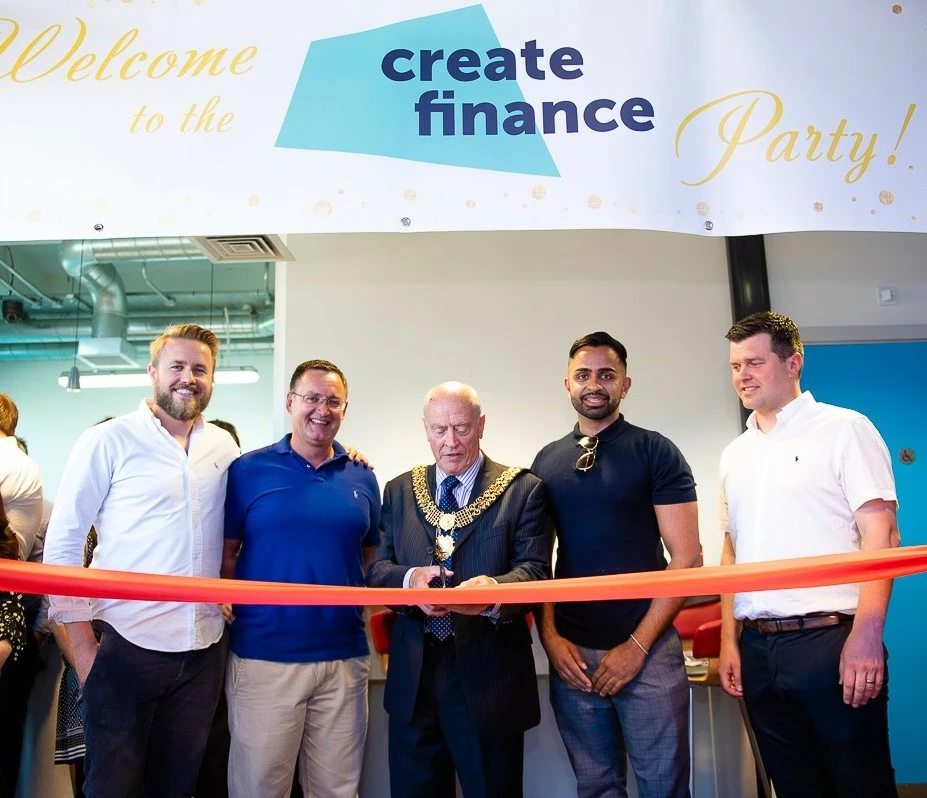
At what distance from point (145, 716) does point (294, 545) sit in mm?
683

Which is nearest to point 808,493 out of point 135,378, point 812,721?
point 812,721

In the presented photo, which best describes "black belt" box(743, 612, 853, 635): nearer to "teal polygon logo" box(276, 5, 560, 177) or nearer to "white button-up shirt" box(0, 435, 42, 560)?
"teal polygon logo" box(276, 5, 560, 177)

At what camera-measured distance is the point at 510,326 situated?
4199mm

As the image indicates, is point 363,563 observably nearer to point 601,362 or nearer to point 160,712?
point 160,712

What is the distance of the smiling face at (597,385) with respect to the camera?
2717mm

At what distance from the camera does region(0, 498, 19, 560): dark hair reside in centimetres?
279

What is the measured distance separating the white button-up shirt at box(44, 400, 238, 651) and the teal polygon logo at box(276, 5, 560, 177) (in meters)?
1.12

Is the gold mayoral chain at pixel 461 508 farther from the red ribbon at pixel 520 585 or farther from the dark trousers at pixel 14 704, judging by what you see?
the dark trousers at pixel 14 704

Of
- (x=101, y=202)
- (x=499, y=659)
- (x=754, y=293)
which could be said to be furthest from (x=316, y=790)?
(x=754, y=293)

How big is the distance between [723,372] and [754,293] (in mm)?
454

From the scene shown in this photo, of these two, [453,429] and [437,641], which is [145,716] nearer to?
[437,641]

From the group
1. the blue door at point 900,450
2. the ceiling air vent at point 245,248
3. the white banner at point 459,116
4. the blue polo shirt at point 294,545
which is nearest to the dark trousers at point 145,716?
the blue polo shirt at point 294,545

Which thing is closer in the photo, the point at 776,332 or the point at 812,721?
the point at 812,721

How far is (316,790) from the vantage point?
8.84 feet
